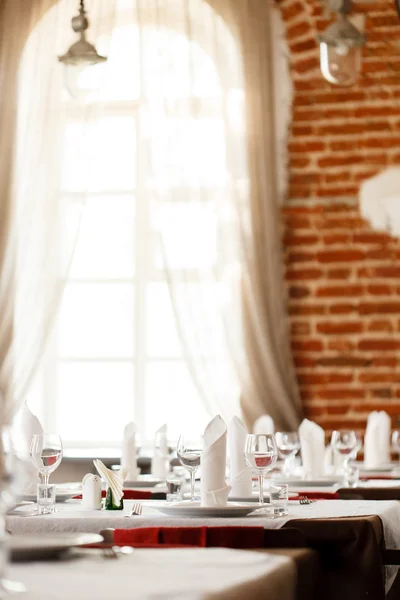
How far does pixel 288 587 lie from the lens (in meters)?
1.69

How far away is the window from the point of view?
5863 millimetres

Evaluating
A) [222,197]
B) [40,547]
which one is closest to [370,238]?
[222,197]

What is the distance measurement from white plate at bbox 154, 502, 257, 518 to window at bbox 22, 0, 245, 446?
11.1 feet

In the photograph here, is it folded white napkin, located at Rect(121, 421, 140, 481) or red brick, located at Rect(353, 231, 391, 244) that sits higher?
red brick, located at Rect(353, 231, 391, 244)

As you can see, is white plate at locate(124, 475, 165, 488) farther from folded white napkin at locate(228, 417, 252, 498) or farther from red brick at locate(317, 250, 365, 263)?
red brick at locate(317, 250, 365, 263)

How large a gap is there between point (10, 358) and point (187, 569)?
4343 mm

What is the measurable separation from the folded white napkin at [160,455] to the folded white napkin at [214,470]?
1.36 metres

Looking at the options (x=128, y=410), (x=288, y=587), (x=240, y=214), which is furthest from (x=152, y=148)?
(x=288, y=587)

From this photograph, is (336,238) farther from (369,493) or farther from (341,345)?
(369,493)

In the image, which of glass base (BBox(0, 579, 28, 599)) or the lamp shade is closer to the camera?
glass base (BBox(0, 579, 28, 599))

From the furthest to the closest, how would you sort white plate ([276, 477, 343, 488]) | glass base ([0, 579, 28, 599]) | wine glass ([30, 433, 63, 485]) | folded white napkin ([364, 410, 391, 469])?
folded white napkin ([364, 410, 391, 469]), white plate ([276, 477, 343, 488]), wine glass ([30, 433, 63, 485]), glass base ([0, 579, 28, 599])

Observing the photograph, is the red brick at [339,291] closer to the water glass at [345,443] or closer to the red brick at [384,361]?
the red brick at [384,361]

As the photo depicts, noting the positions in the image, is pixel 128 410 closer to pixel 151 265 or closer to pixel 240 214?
pixel 151 265

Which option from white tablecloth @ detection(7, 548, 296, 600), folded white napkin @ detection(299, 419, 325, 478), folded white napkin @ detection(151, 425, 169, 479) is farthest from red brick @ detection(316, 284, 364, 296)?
white tablecloth @ detection(7, 548, 296, 600)
